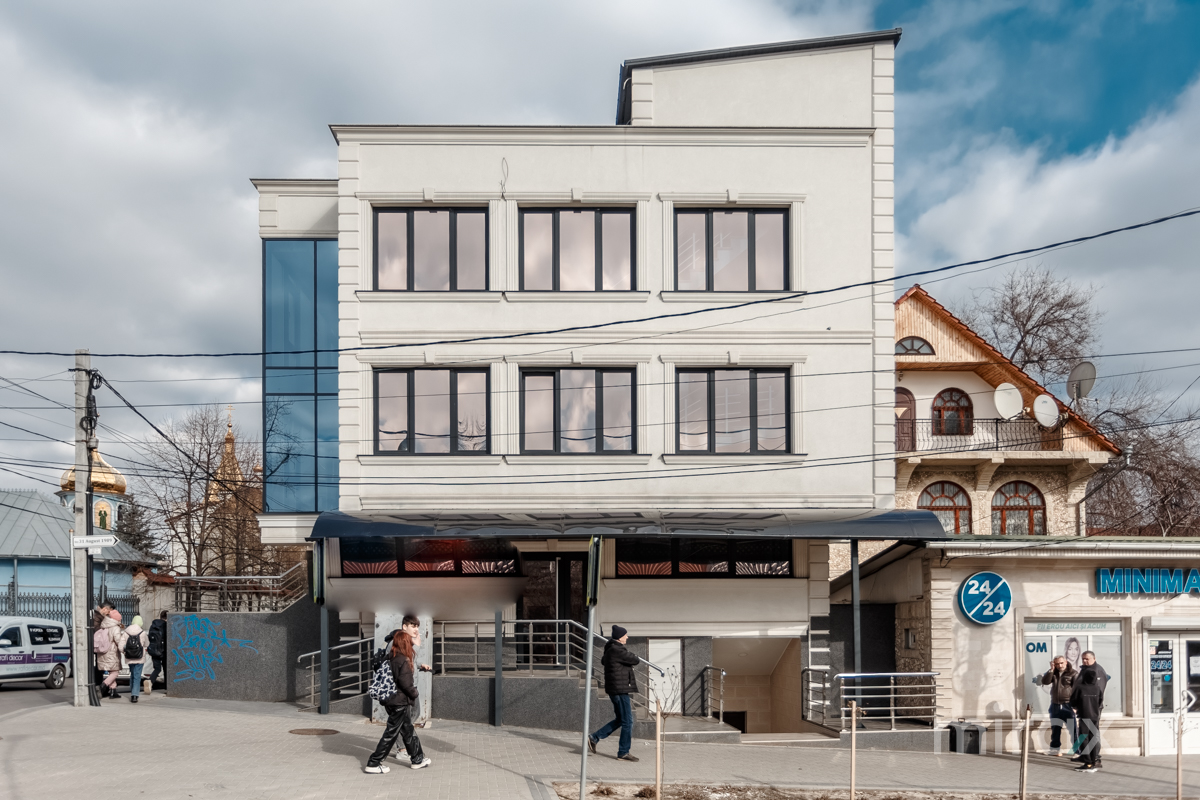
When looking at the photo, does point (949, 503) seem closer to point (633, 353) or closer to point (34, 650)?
point (633, 353)

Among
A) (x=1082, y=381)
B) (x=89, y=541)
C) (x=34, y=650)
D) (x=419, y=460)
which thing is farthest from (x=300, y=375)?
(x=1082, y=381)

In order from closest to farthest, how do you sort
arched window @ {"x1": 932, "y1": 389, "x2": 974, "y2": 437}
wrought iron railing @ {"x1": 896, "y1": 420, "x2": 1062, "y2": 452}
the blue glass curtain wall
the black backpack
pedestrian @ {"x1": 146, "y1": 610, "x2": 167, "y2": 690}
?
the black backpack
pedestrian @ {"x1": 146, "y1": 610, "x2": 167, "y2": 690}
the blue glass curtain wall
wrought iron railing @ {"x1": 896, "y1": 420, "x2": 1062, "y2": 452}
arched window @ {"x1": 932, "y1": 389, "x2": 974, "y2": 437}

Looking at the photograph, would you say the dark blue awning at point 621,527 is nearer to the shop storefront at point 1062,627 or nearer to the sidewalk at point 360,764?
the shop storefront at point 1062,627

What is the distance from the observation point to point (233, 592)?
2080 centimetres

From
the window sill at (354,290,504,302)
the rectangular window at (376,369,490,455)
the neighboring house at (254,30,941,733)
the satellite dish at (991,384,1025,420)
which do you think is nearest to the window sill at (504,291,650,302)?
the neighboring house at (254,30,941,733)

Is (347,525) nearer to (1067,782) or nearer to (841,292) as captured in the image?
(841,292)

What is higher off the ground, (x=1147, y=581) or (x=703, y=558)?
(x=703, y=558)

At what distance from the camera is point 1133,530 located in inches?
1487

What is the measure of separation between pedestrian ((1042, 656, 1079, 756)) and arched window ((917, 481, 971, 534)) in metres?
14.8

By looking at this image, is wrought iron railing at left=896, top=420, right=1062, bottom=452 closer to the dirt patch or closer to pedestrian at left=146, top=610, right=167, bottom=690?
the dirt patch

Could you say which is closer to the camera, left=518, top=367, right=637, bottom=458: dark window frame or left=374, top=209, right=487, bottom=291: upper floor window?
left=518, top=367, right=637, bottom=458: dark window frame

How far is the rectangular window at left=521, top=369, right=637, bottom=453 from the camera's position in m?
19.4

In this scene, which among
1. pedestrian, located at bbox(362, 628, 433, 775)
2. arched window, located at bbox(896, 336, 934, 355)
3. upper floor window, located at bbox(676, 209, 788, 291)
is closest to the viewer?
pedestrian, located at bbox(362, 628, 433, 775)

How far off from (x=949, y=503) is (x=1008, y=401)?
Result: 138 inches
